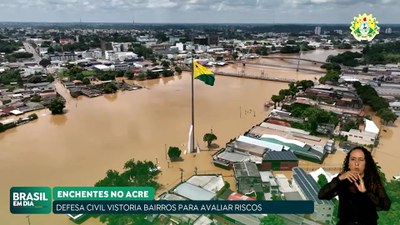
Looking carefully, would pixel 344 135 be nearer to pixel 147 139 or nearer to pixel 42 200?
pixel 147 139

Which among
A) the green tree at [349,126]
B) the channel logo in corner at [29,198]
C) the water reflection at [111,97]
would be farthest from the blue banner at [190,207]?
the water reflection at [111,97]

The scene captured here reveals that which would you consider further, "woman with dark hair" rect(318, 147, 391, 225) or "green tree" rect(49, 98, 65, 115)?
"green tree" rect(49, 98, 65, 115)

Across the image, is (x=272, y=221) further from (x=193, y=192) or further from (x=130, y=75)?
(x=130, y=75)

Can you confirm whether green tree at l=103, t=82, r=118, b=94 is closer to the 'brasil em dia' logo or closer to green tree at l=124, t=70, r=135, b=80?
green tree at l=124, t=70, r=135, b=80

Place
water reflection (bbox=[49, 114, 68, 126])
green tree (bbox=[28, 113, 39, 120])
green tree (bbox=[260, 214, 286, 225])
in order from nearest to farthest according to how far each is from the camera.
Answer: green tree (bbox=[260, 214, 286, 225]) → water reflection (bbox=[49, 114, 68, 126]) → green tree (bbox=[28, 113, 39, 120])

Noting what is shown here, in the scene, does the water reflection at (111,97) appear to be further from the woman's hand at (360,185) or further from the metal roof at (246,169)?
the woman's hand at (360,185)

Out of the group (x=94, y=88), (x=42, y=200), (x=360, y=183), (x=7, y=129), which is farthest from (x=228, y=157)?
(x=94, y=88)

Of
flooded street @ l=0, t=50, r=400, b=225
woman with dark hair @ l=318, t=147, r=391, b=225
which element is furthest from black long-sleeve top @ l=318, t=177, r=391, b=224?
flooded street @ l=0, t=50, r=400, b=225
